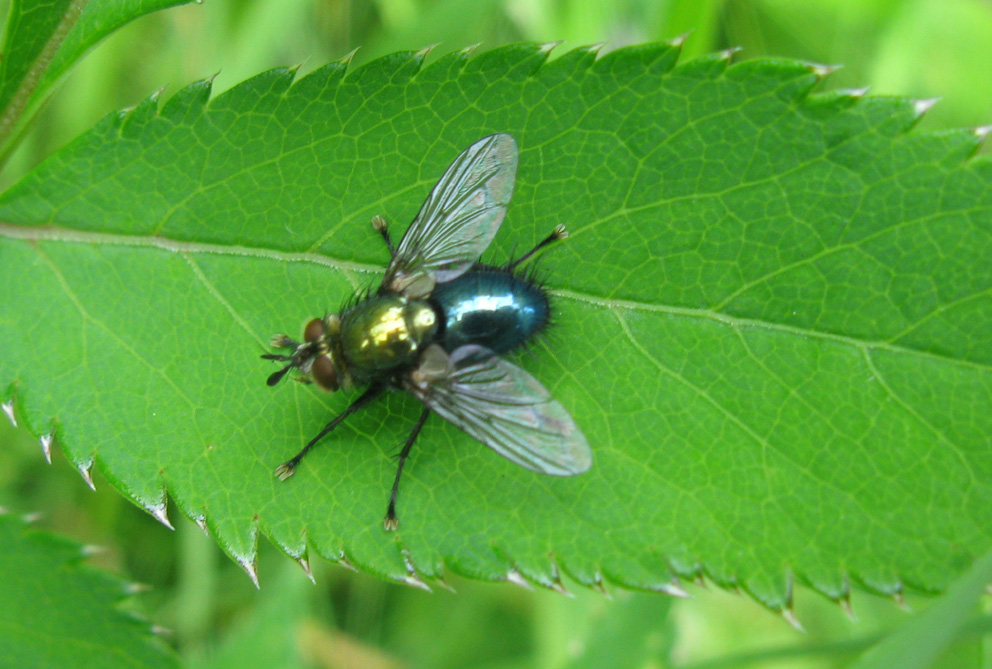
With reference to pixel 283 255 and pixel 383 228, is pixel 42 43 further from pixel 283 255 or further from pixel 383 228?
pixel 383 228

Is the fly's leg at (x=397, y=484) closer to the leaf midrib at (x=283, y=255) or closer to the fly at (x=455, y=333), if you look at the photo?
the fly at (x=455, y=333)

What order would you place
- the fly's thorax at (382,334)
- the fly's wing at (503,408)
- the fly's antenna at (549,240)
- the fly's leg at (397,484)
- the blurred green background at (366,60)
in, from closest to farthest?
1. the fly's wing at (503,408)
2. the fly's leg at (397,484)
3. the fly's antenna at (549,240)
4. the fly's thorax at (382,334)
5. the blurred green background at (366,60)

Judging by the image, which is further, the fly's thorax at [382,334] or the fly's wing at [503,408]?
the fly's thorax at [382,334]

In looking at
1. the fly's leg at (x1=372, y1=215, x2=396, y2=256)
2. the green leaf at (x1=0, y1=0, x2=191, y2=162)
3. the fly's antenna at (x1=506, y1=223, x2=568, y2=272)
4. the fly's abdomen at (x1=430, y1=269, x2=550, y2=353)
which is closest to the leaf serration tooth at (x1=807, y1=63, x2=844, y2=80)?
the fly's antenna at (x1=506, y1=223, x2=568, y2=272)

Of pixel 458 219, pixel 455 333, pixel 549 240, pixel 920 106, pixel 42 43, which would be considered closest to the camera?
pixel 920 106

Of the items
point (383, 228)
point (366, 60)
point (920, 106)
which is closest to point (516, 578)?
point (383, 228)

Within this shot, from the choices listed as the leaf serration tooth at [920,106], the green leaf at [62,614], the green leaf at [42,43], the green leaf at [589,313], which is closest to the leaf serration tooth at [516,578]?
the green leaf at [589,313]
